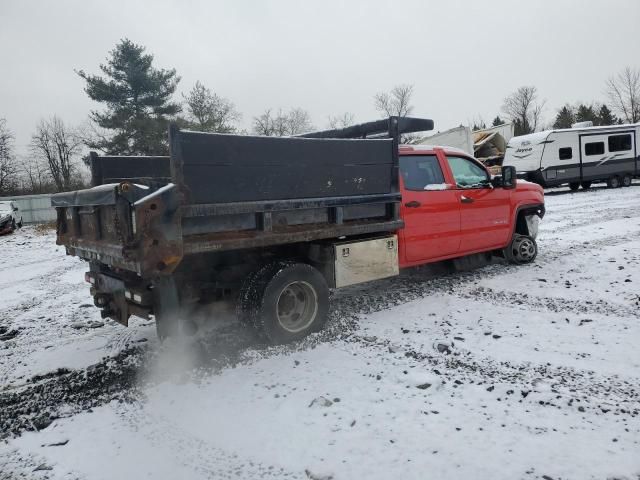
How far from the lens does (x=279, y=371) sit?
12.2ft

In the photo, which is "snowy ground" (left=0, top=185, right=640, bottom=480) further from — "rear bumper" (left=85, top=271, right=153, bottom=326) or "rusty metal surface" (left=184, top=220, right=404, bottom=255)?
"rusty metal surface" (left=184, top=220, right=404, bottom=255)

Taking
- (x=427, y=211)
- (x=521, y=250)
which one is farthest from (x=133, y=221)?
(x=521, y=250)

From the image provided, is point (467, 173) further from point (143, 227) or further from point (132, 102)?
point (132, 102)

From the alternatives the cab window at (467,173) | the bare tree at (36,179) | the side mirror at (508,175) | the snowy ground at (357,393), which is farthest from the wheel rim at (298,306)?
the bare tree at (36,179)

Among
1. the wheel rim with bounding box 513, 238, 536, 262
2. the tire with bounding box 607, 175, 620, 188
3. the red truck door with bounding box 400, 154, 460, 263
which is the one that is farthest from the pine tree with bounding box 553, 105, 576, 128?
the red truck door with bounding box 400, 154, 460, 263

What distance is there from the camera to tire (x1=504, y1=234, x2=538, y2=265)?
276 inches

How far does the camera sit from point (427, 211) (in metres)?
5.51

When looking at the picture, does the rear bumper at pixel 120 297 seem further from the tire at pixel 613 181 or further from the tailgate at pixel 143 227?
the tire at pixel 613 181

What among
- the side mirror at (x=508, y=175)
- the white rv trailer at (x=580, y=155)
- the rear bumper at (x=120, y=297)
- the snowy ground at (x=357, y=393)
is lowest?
the snowy ground at (x=357, y=393)

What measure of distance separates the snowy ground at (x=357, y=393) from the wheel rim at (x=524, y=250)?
1.28 meters

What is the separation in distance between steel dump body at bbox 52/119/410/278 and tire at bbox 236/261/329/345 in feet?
1.11

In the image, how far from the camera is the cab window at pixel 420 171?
5405mm

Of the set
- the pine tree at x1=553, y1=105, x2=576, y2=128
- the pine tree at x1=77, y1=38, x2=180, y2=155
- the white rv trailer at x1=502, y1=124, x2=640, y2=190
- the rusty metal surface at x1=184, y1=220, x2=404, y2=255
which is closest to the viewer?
the rusty metal surface at x1=184, y1=220, x2=404, y2=255

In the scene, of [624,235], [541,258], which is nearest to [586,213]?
[624,235]
